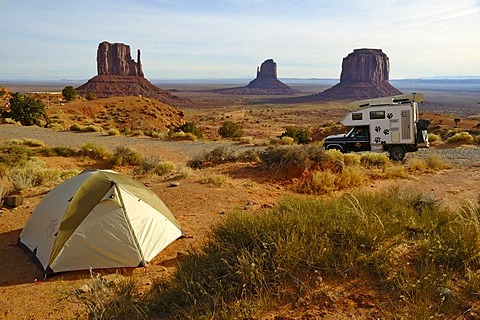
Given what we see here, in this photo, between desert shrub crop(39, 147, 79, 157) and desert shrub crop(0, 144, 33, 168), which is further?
desert shrub crop(39, 147, 79, 157)

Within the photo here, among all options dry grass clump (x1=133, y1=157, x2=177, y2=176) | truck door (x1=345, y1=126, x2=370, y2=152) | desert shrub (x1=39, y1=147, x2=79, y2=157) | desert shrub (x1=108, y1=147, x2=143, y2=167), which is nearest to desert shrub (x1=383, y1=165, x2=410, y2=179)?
truck door (x1=345, y1=126, x2=370, y2=152)

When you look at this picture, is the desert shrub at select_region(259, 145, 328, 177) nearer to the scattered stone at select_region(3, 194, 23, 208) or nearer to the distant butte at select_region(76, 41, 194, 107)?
the scattered stone at select_region(3, 194, 23, 208)

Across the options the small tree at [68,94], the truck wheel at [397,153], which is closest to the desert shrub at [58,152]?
the truck wheel at [397,153]

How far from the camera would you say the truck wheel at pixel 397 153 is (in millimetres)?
17688

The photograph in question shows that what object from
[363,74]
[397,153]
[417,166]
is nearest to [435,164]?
[417,166]

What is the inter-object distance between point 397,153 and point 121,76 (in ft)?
396

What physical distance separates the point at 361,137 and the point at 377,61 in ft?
511

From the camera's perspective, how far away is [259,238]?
471 centimetres

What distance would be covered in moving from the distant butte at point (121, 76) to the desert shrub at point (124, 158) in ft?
316

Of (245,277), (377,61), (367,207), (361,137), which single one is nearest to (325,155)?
(361,137)

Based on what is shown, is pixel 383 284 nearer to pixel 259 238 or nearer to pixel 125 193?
pixel 259 238

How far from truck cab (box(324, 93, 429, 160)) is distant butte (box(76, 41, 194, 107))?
3859 inches

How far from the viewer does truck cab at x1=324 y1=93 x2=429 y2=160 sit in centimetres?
1736

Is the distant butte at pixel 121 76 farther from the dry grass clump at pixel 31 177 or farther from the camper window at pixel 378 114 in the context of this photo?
the dry grass clump at pixel 31 177
